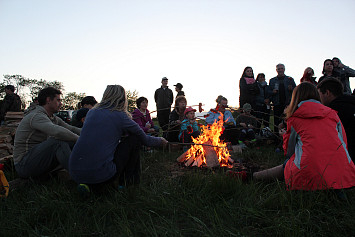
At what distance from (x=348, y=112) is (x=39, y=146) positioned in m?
4.22

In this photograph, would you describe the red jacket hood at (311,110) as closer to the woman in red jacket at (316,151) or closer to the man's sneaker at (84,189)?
the woman in red jacket at (316,151)

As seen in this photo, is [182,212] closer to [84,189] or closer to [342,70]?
[84,189]

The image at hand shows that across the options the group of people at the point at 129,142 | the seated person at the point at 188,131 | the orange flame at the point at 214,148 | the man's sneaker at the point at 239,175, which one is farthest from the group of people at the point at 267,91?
the group of people at the point at 129,142

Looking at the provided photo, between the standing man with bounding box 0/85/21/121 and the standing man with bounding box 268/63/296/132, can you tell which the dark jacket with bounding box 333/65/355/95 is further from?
the standing man with bounding box 0/85/21/121

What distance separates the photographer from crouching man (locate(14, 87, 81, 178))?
3104 mm

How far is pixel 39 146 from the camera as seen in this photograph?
10.3 feet

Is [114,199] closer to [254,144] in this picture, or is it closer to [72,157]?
[72,157]

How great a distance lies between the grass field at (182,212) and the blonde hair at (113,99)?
3.41ft

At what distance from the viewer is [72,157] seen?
2.68m

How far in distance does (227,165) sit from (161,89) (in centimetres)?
516

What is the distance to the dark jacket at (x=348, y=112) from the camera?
310cm

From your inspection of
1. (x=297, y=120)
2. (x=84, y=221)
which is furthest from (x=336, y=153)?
(x=84, y=221)

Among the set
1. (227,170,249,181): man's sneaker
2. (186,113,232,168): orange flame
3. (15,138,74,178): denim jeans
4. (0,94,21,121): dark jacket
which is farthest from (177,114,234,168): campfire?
(0,94,21,121): dark jacket

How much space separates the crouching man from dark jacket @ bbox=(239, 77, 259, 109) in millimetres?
5648
